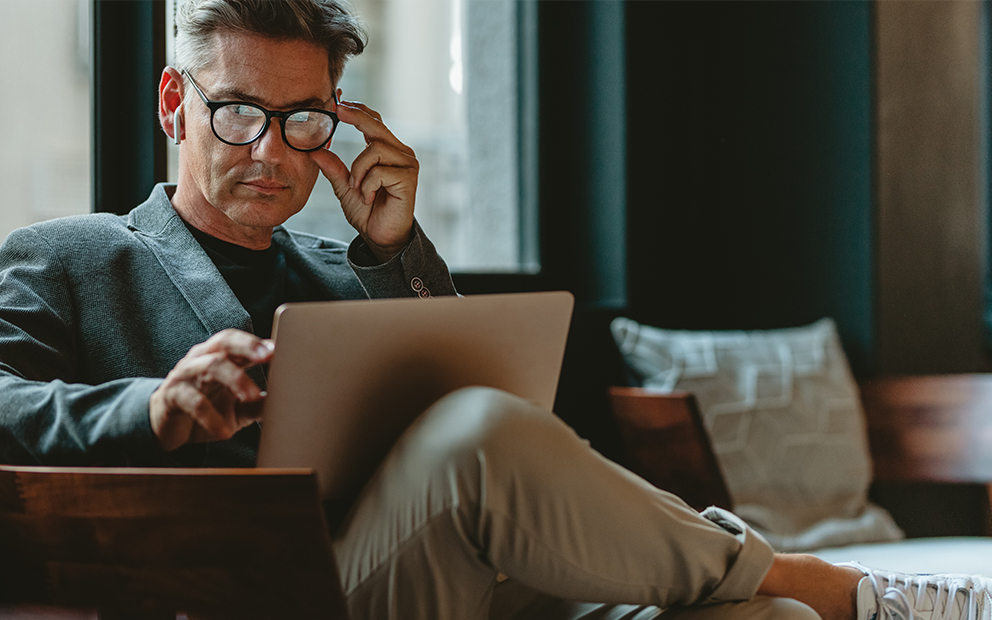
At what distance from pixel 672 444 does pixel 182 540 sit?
4.19 feet

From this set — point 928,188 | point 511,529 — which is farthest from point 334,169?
point 928,188

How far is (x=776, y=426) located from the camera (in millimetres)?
2141

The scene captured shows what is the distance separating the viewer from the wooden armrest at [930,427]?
6.79 ft

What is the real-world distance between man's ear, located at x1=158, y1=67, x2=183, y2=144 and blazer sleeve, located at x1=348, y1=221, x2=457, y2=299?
334mm

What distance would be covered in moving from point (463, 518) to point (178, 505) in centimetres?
28

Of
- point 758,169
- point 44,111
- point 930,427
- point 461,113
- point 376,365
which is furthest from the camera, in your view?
point 758,169

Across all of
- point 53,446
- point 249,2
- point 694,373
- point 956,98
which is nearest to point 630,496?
point 53,446

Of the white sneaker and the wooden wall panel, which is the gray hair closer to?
the white sneaker

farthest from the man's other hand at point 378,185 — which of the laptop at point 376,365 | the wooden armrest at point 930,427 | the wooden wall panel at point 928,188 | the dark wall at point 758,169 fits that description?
the wooden wall panel at point 928,188

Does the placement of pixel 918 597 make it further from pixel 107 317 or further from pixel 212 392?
pixel 107 317

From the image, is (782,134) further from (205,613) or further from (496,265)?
(205,613)

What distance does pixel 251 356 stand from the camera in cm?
85

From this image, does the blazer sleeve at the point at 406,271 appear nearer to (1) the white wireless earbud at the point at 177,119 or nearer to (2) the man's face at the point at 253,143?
(2) the man's face at the point at 253,143

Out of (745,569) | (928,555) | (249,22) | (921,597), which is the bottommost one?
(928,555)
